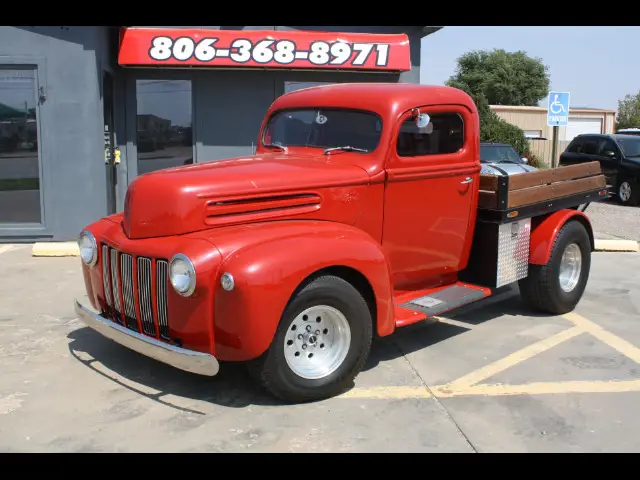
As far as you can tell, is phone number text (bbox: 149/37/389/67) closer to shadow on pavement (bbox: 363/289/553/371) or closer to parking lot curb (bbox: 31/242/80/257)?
parking lot curb (bbox: 31/242/80/257)

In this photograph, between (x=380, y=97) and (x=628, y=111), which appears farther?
(x=628, y=111)

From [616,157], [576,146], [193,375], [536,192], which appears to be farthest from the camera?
[576,146]

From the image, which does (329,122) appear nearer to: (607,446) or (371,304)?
(371,304)

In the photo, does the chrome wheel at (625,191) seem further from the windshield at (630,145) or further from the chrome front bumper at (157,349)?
the chrome front bumper at (157,349)

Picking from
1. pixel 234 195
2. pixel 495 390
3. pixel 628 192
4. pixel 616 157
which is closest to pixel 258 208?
pixel 234 195

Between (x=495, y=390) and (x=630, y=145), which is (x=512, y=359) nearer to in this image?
(x=495, y=390)

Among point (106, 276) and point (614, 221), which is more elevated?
point (106, 276)

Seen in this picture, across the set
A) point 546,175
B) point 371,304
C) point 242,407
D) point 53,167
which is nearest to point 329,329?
point 371,304

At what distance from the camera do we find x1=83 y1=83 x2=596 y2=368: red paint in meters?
3.82

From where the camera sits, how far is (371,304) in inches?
176

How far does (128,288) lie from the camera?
4277 mm

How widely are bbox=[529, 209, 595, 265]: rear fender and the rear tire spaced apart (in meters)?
0.06

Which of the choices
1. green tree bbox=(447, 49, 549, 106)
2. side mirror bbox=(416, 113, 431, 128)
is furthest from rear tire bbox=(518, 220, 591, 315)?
green tree bbox=(447, 49, 549, 106)

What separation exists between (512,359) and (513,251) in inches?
43.1
